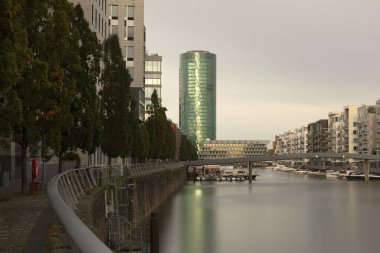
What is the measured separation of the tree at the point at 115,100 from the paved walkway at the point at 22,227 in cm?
3601

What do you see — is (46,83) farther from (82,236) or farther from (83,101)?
(82,236)

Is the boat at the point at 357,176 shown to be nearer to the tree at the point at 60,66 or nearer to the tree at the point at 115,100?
the tree at the point at 115,100

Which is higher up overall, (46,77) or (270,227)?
(46,77)

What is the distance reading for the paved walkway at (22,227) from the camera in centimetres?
1156

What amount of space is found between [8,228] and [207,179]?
538 feet

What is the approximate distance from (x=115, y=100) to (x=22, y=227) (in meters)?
44.9

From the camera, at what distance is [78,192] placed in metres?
26.0

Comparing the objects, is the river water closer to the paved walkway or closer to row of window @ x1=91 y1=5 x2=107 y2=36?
the paved walkway

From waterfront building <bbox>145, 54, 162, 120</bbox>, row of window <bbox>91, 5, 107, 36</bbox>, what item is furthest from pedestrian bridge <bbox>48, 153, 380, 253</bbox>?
waterfront building <bbox>145, 54, 162, 120</bbox>

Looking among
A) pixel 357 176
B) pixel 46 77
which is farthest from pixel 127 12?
pixel 357 176

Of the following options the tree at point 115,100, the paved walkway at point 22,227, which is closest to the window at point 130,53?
the tree at point 115,100

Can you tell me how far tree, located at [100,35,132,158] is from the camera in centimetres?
5900

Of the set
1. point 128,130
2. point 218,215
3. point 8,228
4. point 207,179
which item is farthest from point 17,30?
point 207,179

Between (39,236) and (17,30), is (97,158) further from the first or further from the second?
(39,236)
